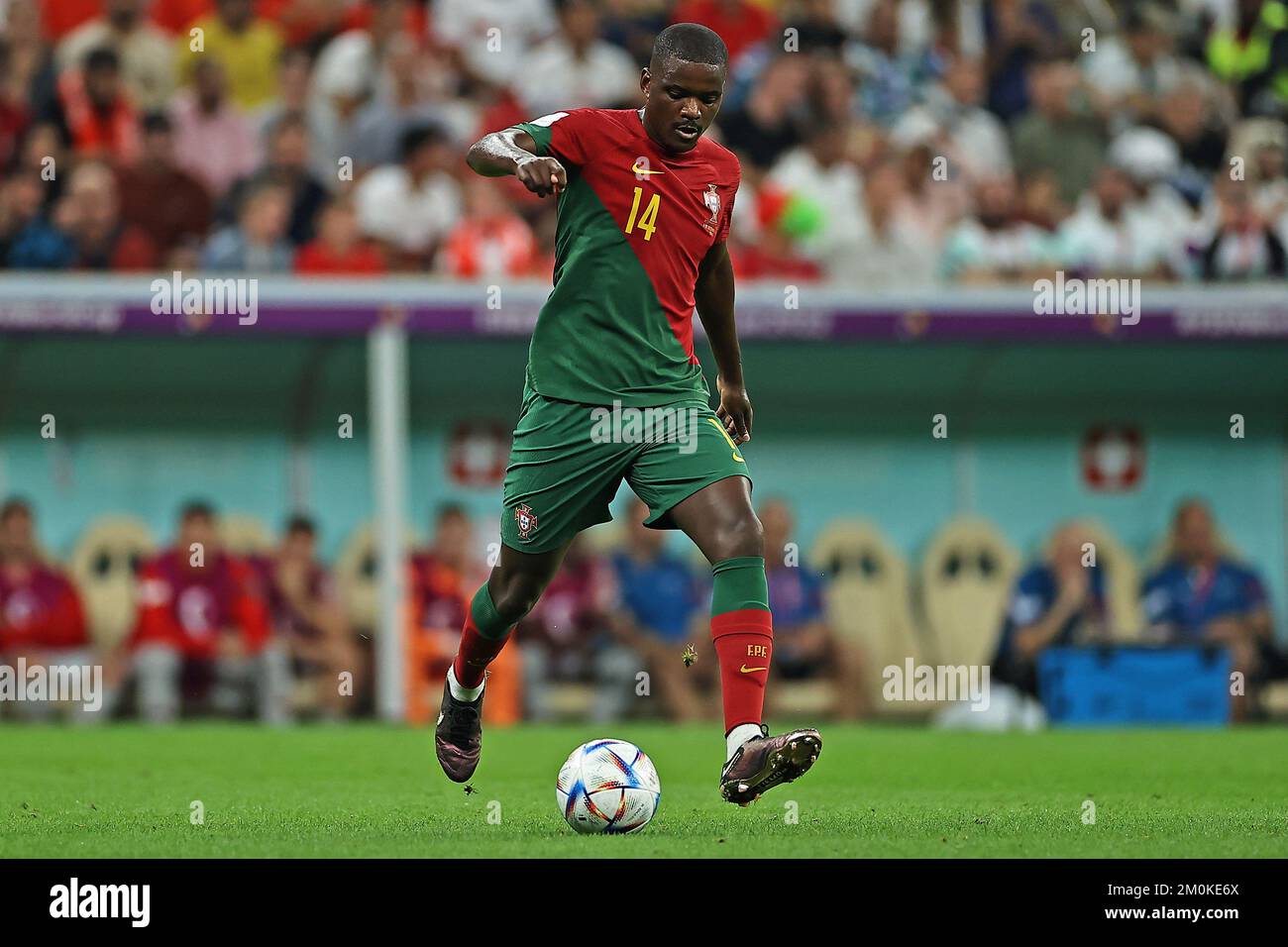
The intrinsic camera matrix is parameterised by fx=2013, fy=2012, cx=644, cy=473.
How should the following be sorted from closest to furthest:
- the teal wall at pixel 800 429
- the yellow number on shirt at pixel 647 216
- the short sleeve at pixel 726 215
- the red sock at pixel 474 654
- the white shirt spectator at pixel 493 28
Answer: the yellow number on shirt at pixel 647 216
the short sleeve at pixel 726 215
the red sock at pixel 474 654
the teal wall at pixel 800 429
the white shirt spectator at pixel 493 28

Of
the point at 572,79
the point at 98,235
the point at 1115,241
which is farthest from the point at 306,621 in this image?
the point at 1115,241

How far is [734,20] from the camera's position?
16.8m

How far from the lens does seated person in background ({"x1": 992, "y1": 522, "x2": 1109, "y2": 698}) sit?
1334 cm

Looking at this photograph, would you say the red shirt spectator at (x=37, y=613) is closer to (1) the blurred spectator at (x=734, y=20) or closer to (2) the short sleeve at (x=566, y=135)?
(1) the blurred spectator at (x=734, y=20)

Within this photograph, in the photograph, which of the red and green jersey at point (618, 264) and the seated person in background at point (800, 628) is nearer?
the red and green jersey at point (618, 264)

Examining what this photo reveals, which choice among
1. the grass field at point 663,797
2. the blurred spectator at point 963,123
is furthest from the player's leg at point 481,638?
the blurred spectator at point 963,123

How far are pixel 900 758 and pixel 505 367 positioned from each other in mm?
5812

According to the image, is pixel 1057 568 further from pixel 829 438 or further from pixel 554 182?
pixel 554 182

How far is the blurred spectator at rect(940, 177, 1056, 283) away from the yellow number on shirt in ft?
25.8

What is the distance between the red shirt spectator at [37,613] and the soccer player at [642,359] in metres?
7.30

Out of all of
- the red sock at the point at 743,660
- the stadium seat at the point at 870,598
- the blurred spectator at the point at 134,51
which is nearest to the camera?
the red sock at the point at 743,660

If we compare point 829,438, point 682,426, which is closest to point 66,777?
point 682,426

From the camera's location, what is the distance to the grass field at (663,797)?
5.56 meters
